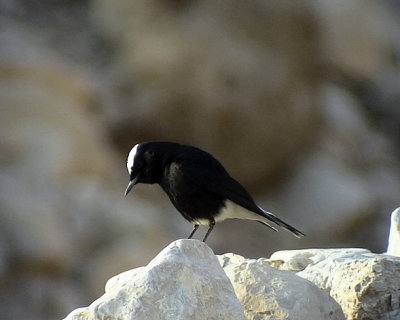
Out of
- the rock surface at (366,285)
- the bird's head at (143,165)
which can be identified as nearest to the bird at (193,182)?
the bird's head at (143,165)

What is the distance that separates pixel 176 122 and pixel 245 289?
8.25 metres

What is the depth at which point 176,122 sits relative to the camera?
11.8m

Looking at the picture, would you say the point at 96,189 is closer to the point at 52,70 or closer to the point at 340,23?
the point at 52,70

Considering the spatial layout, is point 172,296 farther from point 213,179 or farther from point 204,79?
point 204,79

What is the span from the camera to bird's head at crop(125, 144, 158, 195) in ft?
18.4

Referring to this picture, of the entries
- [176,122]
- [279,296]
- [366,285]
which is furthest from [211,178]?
[176,122]

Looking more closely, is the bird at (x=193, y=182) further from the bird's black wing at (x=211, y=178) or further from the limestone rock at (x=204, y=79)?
the limestone rock at (x=204, y=79)

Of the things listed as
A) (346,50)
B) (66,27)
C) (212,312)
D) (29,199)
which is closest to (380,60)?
(346,50)

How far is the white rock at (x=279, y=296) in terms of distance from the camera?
11.3 ft

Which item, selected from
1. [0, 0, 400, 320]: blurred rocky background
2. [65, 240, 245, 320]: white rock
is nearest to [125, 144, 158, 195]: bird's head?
[65, 240, 245, 320]: white rock

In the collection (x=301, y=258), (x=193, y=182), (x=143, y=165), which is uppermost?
(x=143, y=165)

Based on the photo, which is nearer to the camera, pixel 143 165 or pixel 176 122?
pixel 143 165

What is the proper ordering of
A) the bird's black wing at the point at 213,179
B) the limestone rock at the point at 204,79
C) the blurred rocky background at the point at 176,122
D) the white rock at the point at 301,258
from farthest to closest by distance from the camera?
the limestone rock at the point at 204,79 < the blurred rocky background at the point at 176,122 < the bird's black wing at the point at 213,179 < the white rock at the point at 301,258

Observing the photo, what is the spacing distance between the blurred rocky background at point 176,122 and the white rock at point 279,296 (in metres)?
6.78
